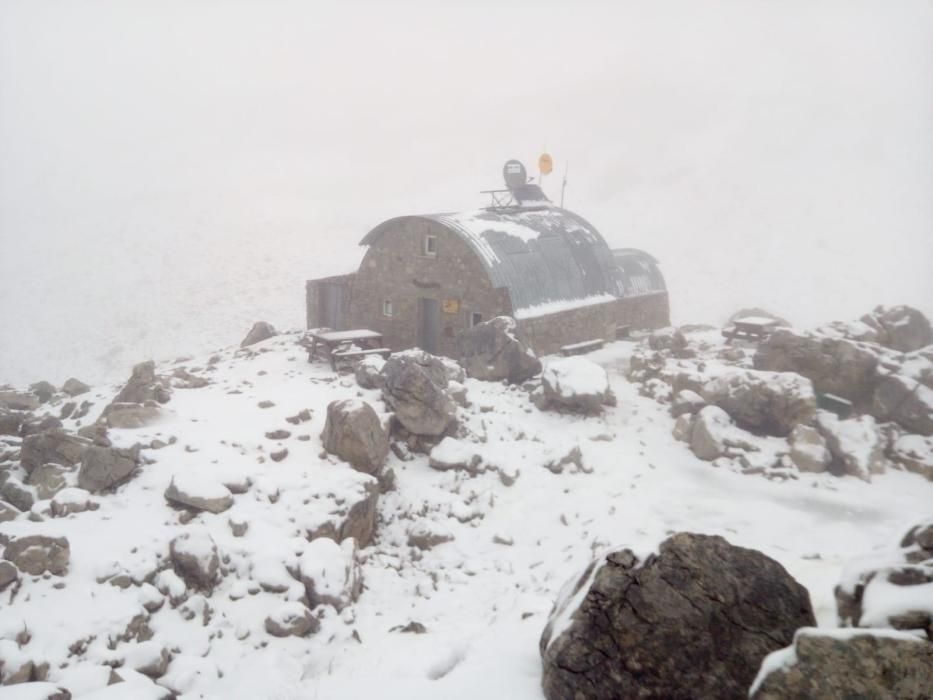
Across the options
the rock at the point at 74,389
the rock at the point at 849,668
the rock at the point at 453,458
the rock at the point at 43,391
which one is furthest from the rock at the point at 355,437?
the rock at the point at 43,391

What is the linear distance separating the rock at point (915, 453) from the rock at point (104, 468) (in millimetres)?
18773

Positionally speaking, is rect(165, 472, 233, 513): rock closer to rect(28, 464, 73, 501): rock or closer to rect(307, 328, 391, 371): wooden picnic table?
rect(28, 464, 73, 501): rock

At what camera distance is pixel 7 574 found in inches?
337

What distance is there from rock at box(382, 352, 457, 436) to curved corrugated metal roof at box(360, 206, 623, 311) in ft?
24.2

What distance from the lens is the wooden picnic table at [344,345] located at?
20.3 metres

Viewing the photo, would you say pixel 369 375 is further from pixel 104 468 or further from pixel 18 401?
pixel 18 401

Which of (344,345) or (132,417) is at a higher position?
(344,345)

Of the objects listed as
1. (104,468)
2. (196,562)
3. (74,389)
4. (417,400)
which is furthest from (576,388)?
(74,389)

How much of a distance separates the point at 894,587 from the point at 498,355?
16355mm

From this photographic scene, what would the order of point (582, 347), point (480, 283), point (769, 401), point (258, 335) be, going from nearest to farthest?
point (769, 401) < point (480, 283) < point (582, 347) < point (258, 335)

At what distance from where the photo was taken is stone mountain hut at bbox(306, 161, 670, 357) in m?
23.1

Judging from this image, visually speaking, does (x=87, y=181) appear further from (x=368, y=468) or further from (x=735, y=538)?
(x=735, y=538)

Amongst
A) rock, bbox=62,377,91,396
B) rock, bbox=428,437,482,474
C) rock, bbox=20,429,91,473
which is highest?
rock, bbox=20,429,91,473

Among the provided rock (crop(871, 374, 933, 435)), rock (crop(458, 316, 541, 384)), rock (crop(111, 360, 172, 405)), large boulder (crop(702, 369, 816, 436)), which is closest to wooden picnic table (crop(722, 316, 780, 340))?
rock (crop(871, 374, 933, 435))
